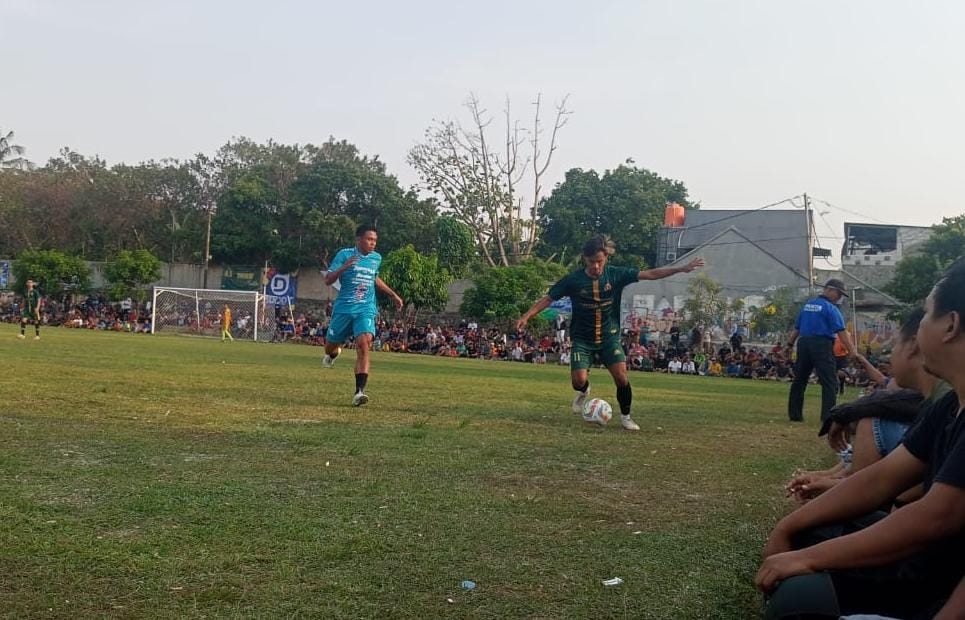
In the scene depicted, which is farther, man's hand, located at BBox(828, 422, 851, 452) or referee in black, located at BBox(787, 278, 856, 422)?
referee in black, located at BBox(787, 278, 856, 422)

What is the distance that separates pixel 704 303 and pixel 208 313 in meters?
24.6

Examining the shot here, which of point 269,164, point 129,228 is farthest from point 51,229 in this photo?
point 269,164

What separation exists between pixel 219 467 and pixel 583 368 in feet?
15.8

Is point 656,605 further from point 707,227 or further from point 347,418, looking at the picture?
point 707,227

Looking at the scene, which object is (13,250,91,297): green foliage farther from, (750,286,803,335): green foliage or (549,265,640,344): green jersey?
(549,265,640,344): green jersey

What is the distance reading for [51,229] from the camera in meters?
59.4

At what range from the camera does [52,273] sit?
44.0m

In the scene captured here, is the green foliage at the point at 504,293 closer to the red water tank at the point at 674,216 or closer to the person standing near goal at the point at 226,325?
the person standing near goal at the point at 226,325

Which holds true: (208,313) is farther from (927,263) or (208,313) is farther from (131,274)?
(927,263)

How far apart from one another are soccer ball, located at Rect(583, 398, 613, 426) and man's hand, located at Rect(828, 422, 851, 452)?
4.96 metres

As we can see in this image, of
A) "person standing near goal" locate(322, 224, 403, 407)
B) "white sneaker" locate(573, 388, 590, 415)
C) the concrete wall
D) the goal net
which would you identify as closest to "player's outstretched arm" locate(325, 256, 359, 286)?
"person standing near goal" locate(322, 224, 403, 407)

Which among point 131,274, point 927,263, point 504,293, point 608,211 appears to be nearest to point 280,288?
point 131,274

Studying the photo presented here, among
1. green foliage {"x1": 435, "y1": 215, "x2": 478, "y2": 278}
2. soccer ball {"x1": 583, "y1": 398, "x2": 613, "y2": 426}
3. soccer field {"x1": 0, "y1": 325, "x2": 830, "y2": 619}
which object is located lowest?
soccer field {"x1": 0, "y1": 325, "x2": 830, "y2": 619}

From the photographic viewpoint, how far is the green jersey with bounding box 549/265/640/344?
29.7 ft
